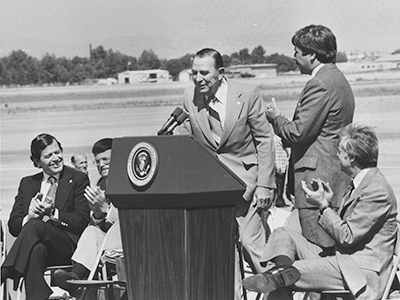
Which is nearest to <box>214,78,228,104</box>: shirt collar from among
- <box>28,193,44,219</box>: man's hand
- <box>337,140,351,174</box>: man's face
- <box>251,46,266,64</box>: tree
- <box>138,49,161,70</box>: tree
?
<box>337,140,351,174</box>: man's face

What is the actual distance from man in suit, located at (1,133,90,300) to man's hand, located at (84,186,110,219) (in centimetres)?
35

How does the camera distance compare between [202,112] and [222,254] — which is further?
[202,112]

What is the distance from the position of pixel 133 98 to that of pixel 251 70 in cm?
355

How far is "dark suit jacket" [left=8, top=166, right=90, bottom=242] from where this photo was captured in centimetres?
527

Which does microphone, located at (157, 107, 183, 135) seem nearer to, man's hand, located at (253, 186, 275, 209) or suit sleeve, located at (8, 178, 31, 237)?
man's hand, located at (253, 186, 275, 209)

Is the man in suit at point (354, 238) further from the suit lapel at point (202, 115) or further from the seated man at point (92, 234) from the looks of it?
the seated man at point (92, 234)

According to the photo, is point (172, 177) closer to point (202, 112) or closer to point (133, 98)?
point (202, 112)

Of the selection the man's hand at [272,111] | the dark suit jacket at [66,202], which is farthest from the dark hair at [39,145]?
the man's hand at [272,111]

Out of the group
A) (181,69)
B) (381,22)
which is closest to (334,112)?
(381,22)

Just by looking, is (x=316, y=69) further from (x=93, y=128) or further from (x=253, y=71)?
(x=253, y=71)

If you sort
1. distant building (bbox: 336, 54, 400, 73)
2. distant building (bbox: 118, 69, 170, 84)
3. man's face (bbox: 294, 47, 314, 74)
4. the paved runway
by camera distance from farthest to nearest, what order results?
distant building (bbox: 118, 69, 170, 84)
distant building (bbox: 336, 54, 400, 73)
the paved runway
man's face (bbox: 294, 47, 314, 74)

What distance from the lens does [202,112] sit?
4695 millimetres

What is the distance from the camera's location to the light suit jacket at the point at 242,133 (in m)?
4.69

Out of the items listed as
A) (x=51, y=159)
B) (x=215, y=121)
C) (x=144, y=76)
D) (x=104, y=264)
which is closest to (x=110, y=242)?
(x=104, y=264)
